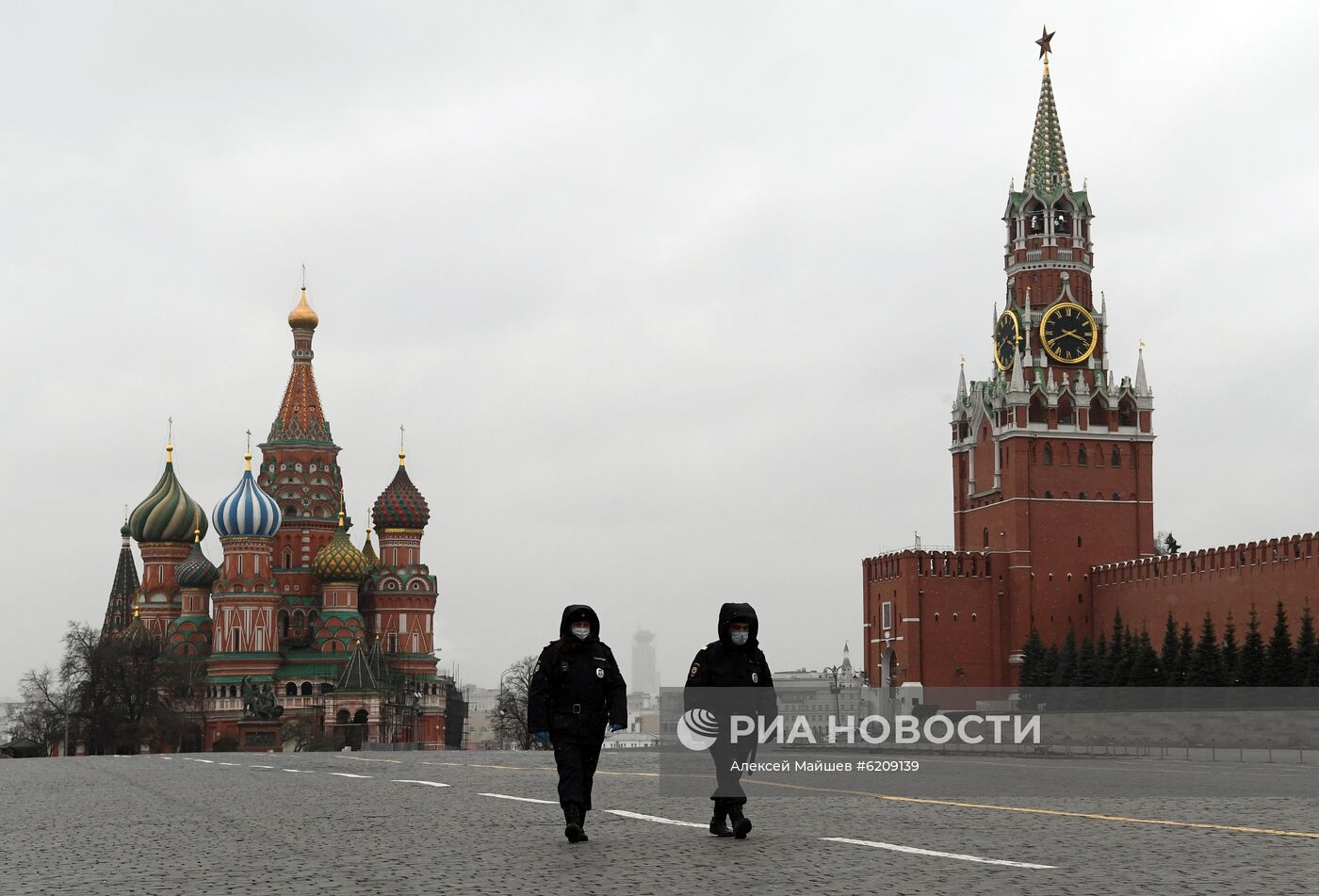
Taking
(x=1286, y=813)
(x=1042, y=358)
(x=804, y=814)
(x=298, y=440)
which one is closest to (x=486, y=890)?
(x=804, y=814)

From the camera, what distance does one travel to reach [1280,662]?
59.1m

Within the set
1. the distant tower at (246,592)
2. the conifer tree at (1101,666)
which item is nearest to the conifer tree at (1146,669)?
the conifer tree at (1101,666)

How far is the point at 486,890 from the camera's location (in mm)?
7746

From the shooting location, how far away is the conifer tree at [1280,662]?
191ft

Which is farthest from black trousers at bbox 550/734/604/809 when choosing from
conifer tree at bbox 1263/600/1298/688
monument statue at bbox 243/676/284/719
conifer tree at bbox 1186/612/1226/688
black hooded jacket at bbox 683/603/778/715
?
monument statue at bbox 243/676/284/719

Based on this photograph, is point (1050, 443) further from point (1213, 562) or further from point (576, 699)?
point (576, 699)

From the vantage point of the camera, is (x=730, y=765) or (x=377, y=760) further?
(x=377, y=760)

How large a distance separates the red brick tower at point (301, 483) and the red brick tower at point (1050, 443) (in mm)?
32543

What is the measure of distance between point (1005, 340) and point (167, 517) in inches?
1778

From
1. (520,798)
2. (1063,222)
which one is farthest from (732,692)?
(1063,222)

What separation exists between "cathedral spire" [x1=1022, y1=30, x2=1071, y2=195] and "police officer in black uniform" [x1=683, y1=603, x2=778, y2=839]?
81.5 metres

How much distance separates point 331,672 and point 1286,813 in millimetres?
77367

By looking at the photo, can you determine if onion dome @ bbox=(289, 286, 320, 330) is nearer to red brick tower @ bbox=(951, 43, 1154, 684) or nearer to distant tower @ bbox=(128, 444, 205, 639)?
distant tower @ bbox=(128, 444, 205, 639)

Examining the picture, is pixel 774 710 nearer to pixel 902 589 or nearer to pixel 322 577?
pixel 902 589
